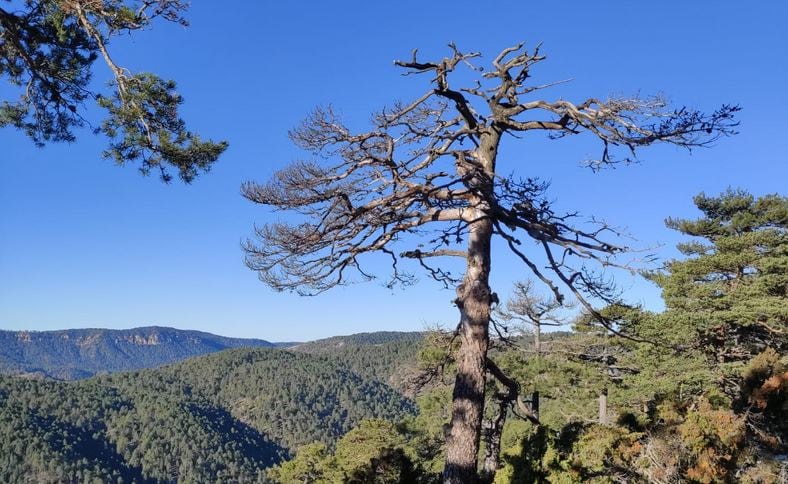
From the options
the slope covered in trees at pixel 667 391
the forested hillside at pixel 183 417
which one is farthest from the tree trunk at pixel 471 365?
the forested hillside at pixel 183 417

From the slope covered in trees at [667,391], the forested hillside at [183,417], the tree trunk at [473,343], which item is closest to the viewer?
the tree trunk at [473,343]

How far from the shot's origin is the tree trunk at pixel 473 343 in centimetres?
356

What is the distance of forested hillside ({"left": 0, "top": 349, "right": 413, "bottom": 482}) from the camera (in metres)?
104

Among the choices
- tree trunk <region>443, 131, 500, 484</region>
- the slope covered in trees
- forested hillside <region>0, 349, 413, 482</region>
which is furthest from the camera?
forested hillside <region>0, 349, 413, 482</region>

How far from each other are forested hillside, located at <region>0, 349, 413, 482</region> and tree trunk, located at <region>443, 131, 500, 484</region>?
11365cm

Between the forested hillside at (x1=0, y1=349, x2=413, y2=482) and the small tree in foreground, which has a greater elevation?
the small tree in foreground

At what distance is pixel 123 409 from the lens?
443 ft

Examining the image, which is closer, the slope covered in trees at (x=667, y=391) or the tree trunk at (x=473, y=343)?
the tree trunk at (x=473, y=343)

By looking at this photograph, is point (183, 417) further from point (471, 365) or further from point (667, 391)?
point (471, 365)

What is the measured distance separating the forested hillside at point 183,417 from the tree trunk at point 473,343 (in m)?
114

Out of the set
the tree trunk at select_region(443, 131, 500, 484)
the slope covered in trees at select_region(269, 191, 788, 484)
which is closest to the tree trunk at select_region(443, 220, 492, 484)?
the tree trunk at select_region(443, 131, 500, 484)

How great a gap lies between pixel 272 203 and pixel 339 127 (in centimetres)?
79

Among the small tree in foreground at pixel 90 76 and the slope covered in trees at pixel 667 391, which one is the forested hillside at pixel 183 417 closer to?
the slope covered in trees at pixel 667 391

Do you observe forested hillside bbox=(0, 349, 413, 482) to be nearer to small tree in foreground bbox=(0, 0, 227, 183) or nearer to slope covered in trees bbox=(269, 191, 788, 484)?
slope covered in trees bbox=(269, 191, 788, 484)
